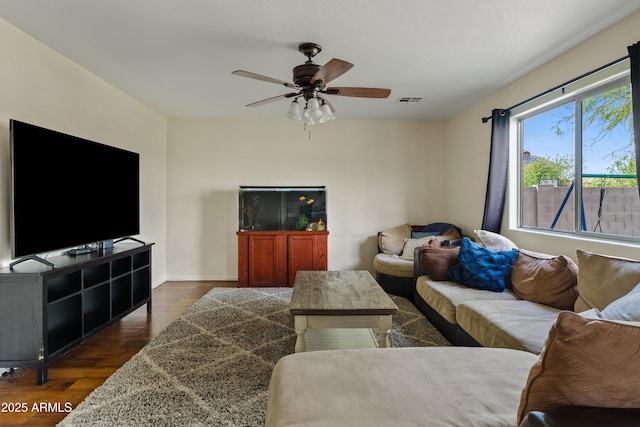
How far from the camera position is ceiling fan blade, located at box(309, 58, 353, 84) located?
2.12 metres

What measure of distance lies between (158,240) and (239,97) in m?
2.33

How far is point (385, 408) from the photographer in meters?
1.01

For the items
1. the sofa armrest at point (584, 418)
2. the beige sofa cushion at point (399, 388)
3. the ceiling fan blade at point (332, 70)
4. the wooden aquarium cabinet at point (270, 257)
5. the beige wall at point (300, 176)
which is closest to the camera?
the sofa armrest at point (584, 418)

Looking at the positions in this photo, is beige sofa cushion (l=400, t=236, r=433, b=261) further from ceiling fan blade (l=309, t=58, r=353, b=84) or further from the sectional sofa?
ceiling fan blade (l=309, t=58, r=353, b=84)

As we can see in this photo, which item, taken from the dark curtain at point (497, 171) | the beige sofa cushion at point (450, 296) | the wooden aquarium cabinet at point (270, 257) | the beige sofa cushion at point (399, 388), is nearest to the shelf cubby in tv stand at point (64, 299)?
the wooden aquarium cabinet at point (270, 257)

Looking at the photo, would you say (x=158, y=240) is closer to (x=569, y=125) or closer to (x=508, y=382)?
(x=508, y=382)

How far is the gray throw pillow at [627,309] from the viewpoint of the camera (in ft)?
4.93

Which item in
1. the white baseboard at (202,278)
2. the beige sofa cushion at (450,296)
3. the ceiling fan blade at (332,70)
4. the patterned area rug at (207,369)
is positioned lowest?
the patterned area rug at (207,369)

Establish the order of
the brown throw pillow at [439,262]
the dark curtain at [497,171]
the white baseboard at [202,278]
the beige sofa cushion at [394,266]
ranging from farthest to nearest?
the white baseboard at [202,278], the beige sofa cushion at [394,266], the dark curtain at [497,171], the brown throw pillow at [439,262]

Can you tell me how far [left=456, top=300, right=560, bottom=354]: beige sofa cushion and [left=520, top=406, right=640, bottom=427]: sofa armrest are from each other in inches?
43.7

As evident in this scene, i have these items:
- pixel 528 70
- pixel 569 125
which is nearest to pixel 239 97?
pixel 528 70

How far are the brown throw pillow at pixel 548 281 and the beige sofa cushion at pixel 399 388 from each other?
3.87ft

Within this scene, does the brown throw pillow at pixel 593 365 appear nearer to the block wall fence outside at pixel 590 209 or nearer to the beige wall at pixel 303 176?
the block wall fence outside at pixel 590 209

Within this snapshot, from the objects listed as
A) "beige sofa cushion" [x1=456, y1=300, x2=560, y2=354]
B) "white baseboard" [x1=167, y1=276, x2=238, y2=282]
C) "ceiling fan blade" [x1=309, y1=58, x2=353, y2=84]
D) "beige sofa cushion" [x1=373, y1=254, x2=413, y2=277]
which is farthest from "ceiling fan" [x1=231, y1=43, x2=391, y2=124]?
"white baseboard" [x1=167, y1=276, x2=238, y2=282]
